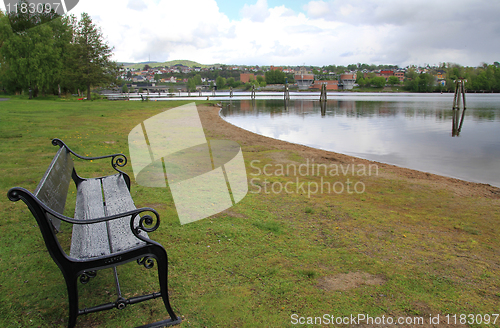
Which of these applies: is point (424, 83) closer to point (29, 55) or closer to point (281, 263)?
point (29, 55)

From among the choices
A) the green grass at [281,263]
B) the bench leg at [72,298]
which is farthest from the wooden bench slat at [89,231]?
the green grass at [281,263]

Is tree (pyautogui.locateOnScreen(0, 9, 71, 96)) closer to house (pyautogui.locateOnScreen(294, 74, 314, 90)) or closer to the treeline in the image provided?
the treeline

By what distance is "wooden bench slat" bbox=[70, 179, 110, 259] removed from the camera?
2.45 m

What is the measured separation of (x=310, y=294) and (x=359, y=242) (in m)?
1.43

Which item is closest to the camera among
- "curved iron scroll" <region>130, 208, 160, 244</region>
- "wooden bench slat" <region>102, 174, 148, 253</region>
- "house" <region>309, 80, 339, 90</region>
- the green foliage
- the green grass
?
"curved iron scroll" <region>130, 208, 160, 244</region>

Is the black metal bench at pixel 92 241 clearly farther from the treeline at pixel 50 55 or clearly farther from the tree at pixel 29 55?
the tree at pixel 29 55

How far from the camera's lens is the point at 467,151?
571 inches

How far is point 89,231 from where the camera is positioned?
9.27 ft

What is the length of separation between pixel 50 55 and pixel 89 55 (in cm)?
424

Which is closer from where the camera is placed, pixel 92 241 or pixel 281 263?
pixel 92 241

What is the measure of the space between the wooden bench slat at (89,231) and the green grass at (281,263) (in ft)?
1.74

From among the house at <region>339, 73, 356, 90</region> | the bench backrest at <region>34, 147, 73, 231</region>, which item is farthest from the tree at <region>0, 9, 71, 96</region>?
the house at <region>339, 73, 356, 90</region>

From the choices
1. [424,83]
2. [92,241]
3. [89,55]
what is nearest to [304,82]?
[424,83]

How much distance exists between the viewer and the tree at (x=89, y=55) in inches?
1551
